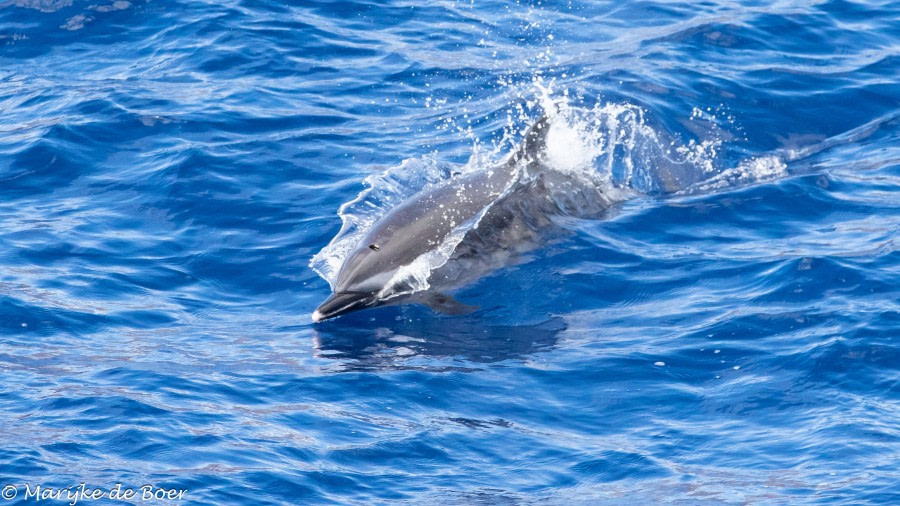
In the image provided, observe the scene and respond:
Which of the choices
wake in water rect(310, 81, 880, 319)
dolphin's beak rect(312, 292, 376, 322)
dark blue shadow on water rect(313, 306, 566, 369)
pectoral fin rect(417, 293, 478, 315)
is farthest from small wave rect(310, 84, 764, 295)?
dark blue shadow on water rect(313, 306, 566, 369)

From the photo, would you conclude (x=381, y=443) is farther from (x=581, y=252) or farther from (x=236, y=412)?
(x=581, y=252)

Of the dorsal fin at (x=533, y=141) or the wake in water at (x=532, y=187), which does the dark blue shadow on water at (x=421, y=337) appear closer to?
the wake in water at (x=532, y=187)

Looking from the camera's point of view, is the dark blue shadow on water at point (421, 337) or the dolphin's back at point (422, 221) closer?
the dark blue shadow on water at point (421, 337)

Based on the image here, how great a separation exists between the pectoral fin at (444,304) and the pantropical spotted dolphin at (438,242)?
10 mm

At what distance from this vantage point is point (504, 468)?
9.87 meters

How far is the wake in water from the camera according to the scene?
13.2 m

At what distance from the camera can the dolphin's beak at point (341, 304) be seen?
12.5 meters

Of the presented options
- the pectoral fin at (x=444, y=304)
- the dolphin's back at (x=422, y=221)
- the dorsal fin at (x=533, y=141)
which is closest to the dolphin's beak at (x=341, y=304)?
the dolphin's back at (x=422, y=221)

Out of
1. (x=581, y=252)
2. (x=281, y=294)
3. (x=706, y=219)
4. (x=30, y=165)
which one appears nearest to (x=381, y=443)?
(x=281, y=294)

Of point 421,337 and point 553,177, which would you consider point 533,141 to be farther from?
point 421,337

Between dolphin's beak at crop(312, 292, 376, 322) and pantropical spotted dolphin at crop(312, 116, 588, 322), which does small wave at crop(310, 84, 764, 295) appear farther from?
dolphin's beak at crop(312, 292, 376, 322)

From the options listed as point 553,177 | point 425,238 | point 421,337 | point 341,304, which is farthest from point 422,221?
point 553,177

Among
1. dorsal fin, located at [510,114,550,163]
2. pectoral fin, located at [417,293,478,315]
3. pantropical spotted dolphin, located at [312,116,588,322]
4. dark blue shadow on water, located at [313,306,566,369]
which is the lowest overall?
dark blue shadow on water, located at [313,306,566,369]

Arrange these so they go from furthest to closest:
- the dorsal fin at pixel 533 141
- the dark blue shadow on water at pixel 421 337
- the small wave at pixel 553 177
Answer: the dorsal fin at pixel 533 141, the small wave at pixel 553 177, the dark blue shadow on water at pixel 421 337
